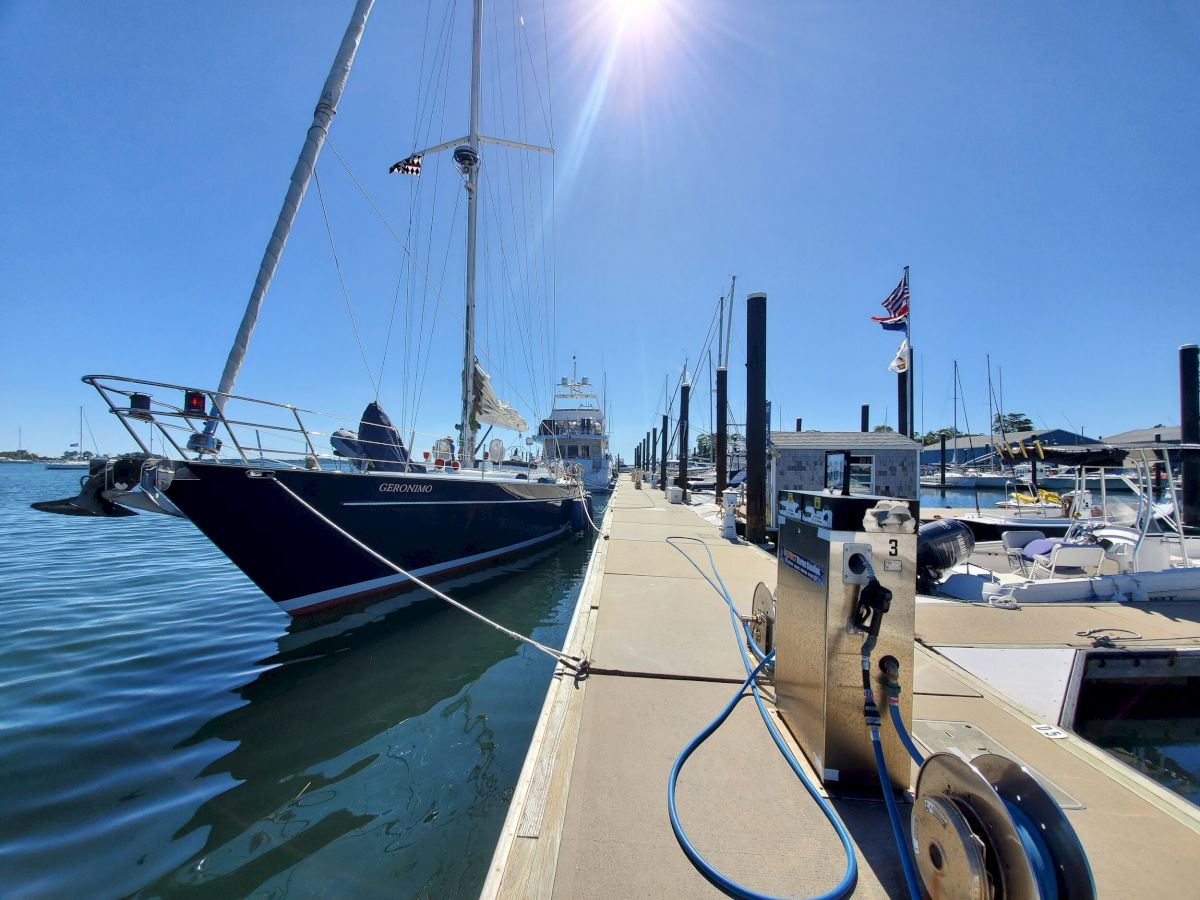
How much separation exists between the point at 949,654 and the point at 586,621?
10.0ft

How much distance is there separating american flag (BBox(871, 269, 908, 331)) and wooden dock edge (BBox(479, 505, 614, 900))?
1643 cm

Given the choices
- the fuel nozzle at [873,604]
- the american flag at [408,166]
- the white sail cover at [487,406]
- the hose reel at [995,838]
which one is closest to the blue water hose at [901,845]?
the hose reel at [995,838]

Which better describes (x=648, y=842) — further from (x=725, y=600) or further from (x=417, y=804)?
(x=725, y=600)

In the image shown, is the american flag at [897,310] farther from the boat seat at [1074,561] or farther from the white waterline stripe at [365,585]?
the white waterline stripe at [365,585]

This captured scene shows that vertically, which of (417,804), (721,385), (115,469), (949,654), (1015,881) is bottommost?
(417,804)

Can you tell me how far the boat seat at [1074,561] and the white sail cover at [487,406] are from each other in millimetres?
10120

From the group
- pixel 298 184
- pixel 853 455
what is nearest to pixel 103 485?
pixel 298 184

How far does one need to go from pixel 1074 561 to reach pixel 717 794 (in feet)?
24.7

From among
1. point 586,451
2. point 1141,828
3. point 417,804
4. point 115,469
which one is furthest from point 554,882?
point 586,451

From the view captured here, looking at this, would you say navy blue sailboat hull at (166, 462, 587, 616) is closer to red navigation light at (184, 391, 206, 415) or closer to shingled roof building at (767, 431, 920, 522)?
red navigation light at (184, 391, 206, 415)

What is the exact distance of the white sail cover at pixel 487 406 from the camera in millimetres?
11344

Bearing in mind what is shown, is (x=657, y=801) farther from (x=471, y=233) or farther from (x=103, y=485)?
(x=471, y=233)

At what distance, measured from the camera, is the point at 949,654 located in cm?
411

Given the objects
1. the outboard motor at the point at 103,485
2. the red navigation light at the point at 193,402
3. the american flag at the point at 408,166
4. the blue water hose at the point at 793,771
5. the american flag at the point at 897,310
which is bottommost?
the blue water hose at the point at 793,771
